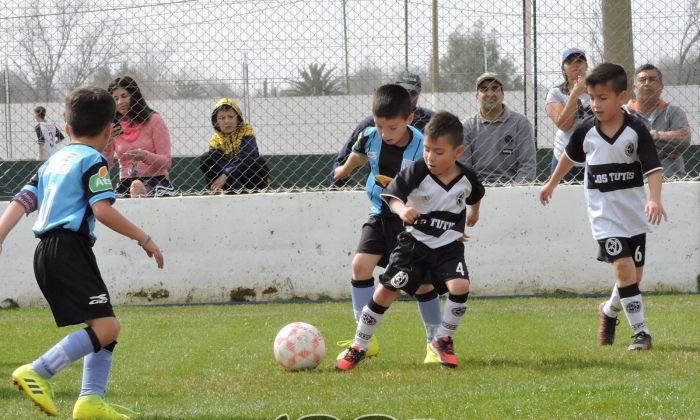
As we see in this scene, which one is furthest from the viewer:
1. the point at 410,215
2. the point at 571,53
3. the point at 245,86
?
the point at 245,86

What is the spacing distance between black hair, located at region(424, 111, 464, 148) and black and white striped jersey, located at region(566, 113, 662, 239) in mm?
1140

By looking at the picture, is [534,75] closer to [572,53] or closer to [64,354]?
[572,53]

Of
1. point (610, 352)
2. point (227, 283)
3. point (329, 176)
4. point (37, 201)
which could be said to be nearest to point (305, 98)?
point (329, 176)

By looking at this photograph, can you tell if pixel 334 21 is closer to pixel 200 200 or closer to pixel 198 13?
pixel 198 13

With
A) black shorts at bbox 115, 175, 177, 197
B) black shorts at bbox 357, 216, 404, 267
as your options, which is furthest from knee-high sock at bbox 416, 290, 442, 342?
black shorts at bbox 115, 175, 177, 197

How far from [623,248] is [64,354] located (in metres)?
3.51

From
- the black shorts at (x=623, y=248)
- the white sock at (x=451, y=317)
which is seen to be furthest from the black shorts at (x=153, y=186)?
the black shorts at (x=623, y=248)

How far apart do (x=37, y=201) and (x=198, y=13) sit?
5240mm

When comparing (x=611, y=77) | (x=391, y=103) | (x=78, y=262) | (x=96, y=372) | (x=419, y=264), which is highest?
(x=611, y=77)

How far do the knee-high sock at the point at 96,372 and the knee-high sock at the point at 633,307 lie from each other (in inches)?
128

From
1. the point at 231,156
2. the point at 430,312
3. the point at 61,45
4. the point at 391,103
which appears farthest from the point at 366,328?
the point at 61,45

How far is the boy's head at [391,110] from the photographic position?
21.2 ft

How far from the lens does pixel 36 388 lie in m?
4.60

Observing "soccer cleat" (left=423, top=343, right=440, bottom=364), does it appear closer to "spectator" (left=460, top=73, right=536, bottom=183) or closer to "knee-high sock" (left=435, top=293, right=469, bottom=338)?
"knee-high sock" (left=435, top=293, right=469, bottom=338)
